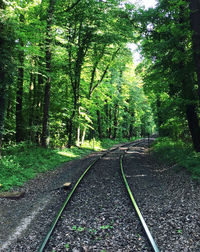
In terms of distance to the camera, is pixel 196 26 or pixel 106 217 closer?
pixel 106 217

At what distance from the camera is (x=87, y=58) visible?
20000mm

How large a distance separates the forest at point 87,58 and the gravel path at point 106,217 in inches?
168

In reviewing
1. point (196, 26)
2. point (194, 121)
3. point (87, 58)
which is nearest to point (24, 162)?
point (194, 121)

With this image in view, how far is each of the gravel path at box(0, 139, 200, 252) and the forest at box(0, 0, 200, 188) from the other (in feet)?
14.0

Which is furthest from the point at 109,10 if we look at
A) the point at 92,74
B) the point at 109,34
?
the point at 92,74

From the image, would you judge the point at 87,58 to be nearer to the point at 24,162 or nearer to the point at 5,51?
the point at 5,51

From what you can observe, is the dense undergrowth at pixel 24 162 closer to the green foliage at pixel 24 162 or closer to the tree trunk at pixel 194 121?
the green foliage at pixel 24 162

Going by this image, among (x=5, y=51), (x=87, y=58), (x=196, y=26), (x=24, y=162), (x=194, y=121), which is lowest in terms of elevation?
(x=24, y=162)

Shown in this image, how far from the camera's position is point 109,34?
614 inches

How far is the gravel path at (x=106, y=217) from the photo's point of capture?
12.1ft

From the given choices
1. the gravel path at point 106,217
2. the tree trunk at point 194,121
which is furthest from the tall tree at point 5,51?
the tree trunk at point 194,121

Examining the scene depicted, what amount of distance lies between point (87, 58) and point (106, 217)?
1814 centimetres

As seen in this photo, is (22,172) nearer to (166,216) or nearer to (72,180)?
(72,180)

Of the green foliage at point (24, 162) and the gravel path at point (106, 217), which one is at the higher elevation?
the green foliage at point (24, 162)
